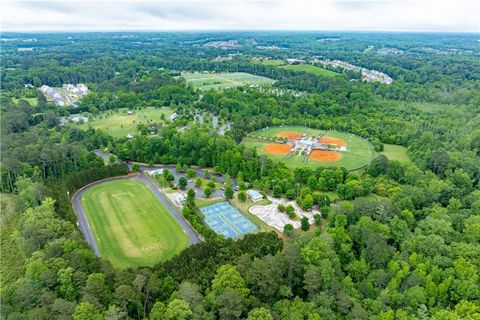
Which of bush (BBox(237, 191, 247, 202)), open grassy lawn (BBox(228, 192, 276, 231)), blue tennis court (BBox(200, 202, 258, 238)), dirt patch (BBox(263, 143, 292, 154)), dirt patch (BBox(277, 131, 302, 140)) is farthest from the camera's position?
dirt patch (BBox(277, 131, 302, 140))

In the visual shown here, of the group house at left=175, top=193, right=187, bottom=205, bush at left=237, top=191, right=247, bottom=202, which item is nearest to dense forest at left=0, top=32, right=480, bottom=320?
bush at left=237, top=191, right=247, bottom=202

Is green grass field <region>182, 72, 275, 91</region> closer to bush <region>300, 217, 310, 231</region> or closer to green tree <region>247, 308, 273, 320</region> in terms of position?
bush <region>300, 217, 310, 231</region>

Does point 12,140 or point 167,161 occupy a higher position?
point 12,140

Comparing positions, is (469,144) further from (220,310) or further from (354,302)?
(220,310)

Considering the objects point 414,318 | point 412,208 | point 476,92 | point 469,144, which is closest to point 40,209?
point 414,318

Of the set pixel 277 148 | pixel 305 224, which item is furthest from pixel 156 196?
pixel 277 148

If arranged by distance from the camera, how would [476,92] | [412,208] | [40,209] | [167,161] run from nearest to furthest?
[40,209] < [412,208] < [167,161] < [476,92]
